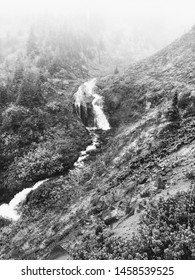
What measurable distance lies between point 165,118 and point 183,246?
19532 mm

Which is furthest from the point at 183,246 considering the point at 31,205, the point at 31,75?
the point at 31,75

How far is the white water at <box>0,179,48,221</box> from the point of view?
25.2 m

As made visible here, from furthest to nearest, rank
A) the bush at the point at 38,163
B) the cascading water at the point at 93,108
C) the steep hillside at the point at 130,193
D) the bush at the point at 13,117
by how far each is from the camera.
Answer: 1. the bush at the point at 13,117
2. the cascading water at the point at 93,108
3. the bush at the point at 38,163
4. the steep hillside at the point at 130,193

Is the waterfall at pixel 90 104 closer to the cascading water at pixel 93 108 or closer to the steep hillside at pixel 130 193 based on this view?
the cascading water at pixel 93 108

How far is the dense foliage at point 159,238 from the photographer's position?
8984 mm

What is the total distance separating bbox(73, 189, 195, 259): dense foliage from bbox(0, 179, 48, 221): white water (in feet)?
44.6

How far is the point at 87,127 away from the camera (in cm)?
3678

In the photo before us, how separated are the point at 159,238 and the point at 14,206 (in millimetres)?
19005

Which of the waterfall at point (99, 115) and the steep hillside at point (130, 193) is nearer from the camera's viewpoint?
the steep hillside at point (130, 193)

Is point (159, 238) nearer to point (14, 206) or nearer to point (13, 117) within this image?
point (14, 206)

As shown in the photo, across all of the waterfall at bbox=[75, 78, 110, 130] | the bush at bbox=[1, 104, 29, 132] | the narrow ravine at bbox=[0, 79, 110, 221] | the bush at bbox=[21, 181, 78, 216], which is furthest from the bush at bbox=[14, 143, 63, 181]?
the waterfall at bbox=[75, 78, 110, 130]

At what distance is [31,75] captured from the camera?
4134 centimetres

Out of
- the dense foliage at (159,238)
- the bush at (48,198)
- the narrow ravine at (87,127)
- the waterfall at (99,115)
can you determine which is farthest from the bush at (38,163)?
the dense foliage at (159,238)
